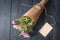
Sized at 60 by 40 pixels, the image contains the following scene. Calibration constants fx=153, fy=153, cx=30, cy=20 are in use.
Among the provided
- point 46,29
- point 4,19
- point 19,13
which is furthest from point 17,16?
point 46,29

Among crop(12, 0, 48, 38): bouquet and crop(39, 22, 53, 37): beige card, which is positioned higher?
crop(12, 0, 48, 38): bouquet

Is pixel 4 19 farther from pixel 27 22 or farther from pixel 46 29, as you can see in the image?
pixel 46 29

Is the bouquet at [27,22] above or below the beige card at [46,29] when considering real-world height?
above

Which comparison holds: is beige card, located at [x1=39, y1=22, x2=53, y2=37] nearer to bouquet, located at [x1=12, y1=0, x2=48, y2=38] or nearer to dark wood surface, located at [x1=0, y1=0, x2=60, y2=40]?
dark wood surface, located at [x1=0, y1=0, x2=60, y2=40]

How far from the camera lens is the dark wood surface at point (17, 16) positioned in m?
1.55

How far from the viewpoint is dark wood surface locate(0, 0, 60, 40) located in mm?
1555

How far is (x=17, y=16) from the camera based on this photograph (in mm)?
1596

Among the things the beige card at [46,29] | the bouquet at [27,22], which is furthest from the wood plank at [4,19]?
the beige card at [46,29]

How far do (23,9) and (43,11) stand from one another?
209 mm

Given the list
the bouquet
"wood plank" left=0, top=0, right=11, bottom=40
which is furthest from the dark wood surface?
the bouquet

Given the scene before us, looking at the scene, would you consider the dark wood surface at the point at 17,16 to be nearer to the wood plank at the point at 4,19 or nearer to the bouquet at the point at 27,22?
the wood plank at the point at 4,19

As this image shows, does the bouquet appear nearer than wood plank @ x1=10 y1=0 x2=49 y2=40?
Yes

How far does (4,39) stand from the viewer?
1.59 meters

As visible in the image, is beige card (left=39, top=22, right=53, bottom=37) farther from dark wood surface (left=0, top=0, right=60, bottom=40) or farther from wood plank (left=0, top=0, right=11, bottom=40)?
wood plank (left=0, top=0, right=11, bottom=40)
